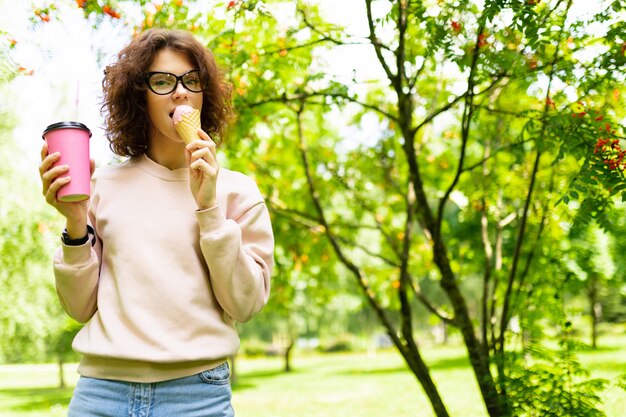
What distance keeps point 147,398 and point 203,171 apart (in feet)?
1.64

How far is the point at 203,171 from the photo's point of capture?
1404 millimetres

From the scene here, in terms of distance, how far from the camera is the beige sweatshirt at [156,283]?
1.42 metres

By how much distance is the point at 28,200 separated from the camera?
11500mm

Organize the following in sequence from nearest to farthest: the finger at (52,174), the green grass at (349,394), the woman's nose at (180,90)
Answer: the finger at (52,174) < the woman's nose at (180,90) < the green grass at (349,394)

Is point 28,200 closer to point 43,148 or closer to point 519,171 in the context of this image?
point 519,171

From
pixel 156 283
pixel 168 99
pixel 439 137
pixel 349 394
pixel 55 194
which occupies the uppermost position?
pixel 439 137

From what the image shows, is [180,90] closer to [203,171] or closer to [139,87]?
[139,87]

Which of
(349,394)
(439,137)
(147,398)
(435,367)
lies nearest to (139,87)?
(147,398)

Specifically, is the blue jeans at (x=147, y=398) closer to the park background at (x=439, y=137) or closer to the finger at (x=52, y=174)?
the finger at (x=52, y=174)

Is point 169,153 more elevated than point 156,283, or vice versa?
point 169,153

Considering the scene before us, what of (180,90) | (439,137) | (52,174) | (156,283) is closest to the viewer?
(52,174)

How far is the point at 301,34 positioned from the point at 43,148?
2.69 metres

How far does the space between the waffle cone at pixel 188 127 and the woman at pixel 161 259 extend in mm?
22

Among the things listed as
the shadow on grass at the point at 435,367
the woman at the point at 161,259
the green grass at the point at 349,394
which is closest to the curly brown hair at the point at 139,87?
the woman at the point at 161,259
